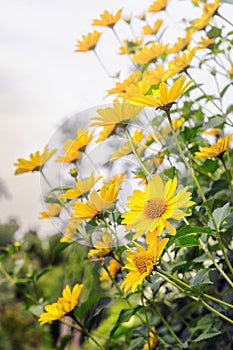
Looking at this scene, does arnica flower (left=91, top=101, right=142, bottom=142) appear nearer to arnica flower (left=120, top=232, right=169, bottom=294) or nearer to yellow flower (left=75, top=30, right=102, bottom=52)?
arnica flower (left=120, top=232, right=169, bottom=294)

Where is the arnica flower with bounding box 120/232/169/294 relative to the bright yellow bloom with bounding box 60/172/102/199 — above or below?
below

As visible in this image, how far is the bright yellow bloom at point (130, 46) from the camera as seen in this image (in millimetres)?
827

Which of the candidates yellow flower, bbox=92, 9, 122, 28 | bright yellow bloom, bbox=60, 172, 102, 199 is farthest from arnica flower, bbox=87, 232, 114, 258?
yellow flower, bbox=92, 9, 122, 28

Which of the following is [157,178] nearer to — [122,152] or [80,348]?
[122,152]

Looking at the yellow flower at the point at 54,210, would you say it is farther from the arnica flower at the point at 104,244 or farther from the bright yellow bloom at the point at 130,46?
the bright yellow bloom at the point at 130,46

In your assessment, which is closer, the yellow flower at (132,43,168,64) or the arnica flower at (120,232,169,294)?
the arnica flower at (120,232,169,294)

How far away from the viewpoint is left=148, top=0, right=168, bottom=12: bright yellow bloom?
2.50 ft

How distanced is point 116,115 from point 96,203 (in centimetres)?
7

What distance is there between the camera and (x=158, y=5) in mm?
768

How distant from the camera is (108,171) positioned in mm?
456

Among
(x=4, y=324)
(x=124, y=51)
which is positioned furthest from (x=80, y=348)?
(x=124, y=51)

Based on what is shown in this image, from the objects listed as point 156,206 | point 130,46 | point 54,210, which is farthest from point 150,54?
point 156,206

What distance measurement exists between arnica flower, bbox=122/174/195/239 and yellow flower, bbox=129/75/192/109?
0.05 m

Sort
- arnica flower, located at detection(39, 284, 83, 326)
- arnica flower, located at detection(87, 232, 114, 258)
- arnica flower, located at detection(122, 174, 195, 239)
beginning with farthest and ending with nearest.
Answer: arnica flower, located at detection(39, 284, 83, 326) → arnica flower, located at detection(87, 232, 114, 258) → arnica flower, located at detection(122, 174, 195, 239)
